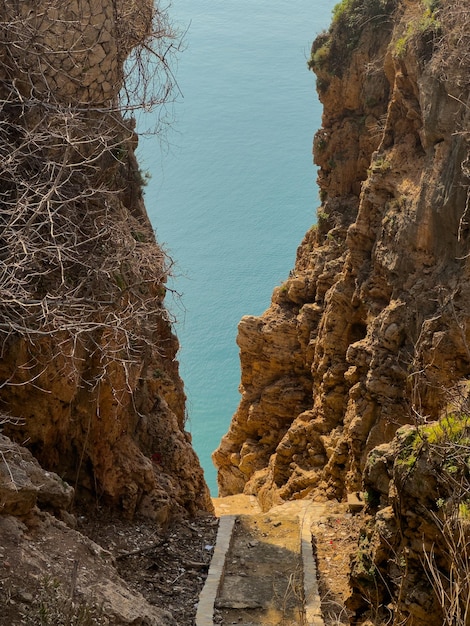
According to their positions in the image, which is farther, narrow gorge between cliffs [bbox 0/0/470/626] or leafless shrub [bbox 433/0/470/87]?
leafless shrub [bbox 433/0/470/87]

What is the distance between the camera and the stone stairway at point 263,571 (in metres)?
7.97

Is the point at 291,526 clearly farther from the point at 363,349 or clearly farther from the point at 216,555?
the point at 363,349

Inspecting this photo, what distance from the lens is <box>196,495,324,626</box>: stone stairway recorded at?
797 cm

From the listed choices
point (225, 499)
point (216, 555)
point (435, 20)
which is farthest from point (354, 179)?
point (216, 555)

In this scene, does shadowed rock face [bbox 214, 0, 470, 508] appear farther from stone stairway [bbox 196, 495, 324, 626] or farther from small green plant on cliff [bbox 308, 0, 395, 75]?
stone stairway [bbox 196, 495, 324, 626]

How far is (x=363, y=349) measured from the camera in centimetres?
1183

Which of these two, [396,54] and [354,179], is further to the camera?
[354,179]

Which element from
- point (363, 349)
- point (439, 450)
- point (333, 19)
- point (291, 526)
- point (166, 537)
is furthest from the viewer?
point (333, 19)

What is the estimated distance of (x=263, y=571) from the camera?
9.41 m

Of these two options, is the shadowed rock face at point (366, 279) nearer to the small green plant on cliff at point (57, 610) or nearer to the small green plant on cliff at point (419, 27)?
the small green plant on cliff at point (419, 27)

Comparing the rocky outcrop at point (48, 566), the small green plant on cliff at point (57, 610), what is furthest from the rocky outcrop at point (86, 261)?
the small green plant on cliff at point (57, 610)

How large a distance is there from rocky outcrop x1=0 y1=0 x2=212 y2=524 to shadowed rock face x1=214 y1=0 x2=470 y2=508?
3.27m

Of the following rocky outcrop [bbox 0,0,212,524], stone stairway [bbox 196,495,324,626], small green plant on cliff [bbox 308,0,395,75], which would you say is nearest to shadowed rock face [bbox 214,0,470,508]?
small green plant on cliff [bbox 308,0,395,75]

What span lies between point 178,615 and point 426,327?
5.05 m
